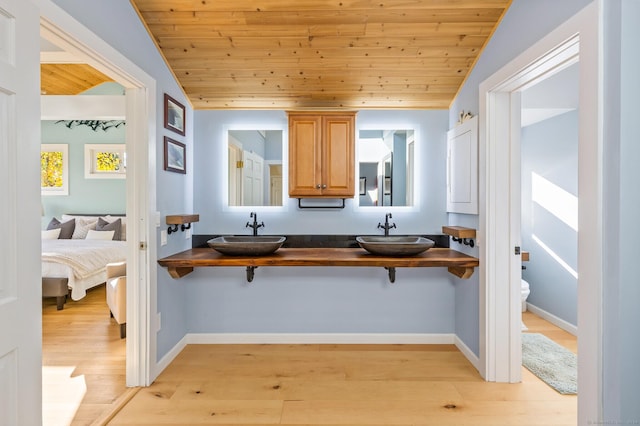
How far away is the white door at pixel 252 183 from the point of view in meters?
3.17

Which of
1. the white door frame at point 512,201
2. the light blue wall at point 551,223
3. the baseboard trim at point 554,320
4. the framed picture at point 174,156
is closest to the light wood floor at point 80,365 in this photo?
the framed picture at point 174,156

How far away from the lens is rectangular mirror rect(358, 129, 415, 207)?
123 inches

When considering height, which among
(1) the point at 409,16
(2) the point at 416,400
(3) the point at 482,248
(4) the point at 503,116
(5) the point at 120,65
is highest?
(1) the point at 409,16

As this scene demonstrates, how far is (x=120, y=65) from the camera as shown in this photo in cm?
197

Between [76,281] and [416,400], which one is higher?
[76,281]

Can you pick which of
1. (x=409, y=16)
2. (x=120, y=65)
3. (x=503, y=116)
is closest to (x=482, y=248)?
(x=503, y=116)

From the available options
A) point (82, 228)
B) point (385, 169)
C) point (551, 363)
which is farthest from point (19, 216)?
point (82, 228)

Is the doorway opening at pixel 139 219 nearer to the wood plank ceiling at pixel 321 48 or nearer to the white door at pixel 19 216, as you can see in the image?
the wood plank ceiling at pixel 321 48

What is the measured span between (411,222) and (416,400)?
1.50 metres

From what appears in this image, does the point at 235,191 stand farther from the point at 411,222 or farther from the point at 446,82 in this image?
the point at 446,82

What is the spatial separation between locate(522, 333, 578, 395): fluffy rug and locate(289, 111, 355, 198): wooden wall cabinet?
1.99 meters

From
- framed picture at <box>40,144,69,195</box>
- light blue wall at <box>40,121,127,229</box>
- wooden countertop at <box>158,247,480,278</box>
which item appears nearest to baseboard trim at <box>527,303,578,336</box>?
wooden countertop at <box>158,247,480,278</box>

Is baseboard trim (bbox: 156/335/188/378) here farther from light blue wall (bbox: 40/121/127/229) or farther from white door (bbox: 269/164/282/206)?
light blue wall (bbox: 40/121/127/229)

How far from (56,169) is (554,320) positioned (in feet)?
25.7
